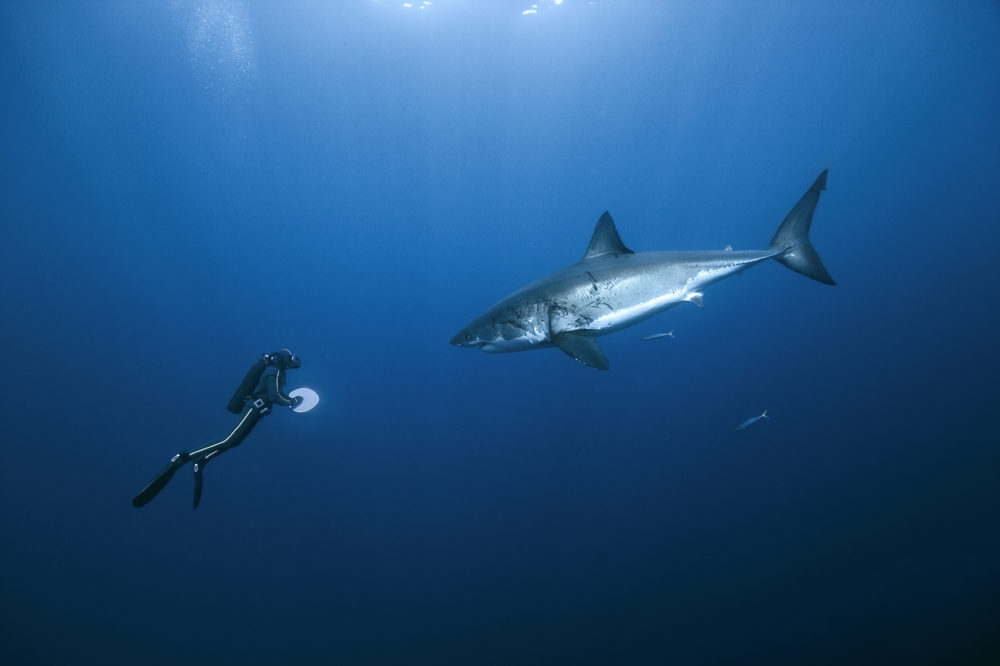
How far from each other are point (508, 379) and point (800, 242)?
26446mm

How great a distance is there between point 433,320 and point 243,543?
3427cm

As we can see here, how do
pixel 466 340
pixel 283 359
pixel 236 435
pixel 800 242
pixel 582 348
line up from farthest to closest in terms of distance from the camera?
pixel 236 435
pixel 283 359
pixel 800 242
pixel 466 340
pixel 582 348

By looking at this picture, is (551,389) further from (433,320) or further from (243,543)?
(433,320)

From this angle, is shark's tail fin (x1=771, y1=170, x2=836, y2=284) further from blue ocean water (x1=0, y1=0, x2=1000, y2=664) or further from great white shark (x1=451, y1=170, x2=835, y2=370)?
blue ocean water (x1=0, y1=0, x2=1000, y2=664)

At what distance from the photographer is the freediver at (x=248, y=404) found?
5.60m

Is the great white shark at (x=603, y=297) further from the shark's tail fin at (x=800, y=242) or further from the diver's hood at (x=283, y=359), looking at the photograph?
the diver's hood at (x=283, y=359)

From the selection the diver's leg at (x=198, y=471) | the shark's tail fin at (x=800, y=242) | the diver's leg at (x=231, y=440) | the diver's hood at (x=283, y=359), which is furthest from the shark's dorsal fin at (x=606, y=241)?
the diver's leg at (x=198, y=471)

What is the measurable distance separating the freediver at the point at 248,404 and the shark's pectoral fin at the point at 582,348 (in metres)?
4.13

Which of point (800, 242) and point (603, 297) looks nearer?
point (603, 297)

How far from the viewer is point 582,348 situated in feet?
12.1

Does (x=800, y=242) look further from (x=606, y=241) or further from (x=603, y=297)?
(x=603, y=297)

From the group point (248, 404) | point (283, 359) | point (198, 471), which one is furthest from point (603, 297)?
point (198, 471)

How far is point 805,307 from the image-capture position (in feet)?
109

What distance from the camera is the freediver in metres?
5.60
